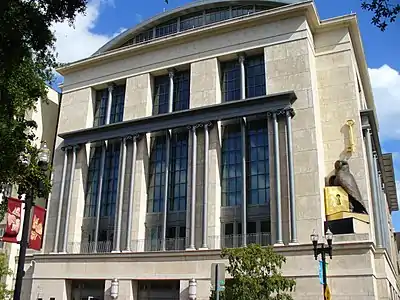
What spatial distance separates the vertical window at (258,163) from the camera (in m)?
28.2

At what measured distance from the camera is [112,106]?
36062 millimetres

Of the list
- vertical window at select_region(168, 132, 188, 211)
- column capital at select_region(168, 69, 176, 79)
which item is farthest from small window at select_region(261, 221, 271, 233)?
column capital at select_region(168, 69, 176, 79)

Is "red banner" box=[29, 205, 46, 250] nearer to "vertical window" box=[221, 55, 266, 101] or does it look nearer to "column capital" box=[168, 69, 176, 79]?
"vertical window" box=[221, 55, 266, 101]

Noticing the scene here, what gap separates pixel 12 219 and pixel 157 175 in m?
17.2

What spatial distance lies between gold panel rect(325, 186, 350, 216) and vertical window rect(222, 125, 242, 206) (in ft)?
17.6

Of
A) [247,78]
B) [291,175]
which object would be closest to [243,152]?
[291,175]

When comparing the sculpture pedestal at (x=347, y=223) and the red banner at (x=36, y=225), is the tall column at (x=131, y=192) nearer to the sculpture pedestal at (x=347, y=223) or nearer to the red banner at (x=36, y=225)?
the sculpture pedestal at (x=347, y=223)

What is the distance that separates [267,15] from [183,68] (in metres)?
7.25

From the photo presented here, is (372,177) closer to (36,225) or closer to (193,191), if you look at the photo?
(193,191)

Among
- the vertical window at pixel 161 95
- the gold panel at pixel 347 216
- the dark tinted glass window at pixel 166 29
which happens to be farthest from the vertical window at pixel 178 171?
the dark tinted glass window at pixel 166 29

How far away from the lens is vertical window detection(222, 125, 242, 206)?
2886 centimetres

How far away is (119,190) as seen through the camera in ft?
105

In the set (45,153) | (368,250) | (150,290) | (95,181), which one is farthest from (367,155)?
(45,153)

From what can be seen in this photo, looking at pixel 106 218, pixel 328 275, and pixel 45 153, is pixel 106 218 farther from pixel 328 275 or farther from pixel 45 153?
pixel 45 153
